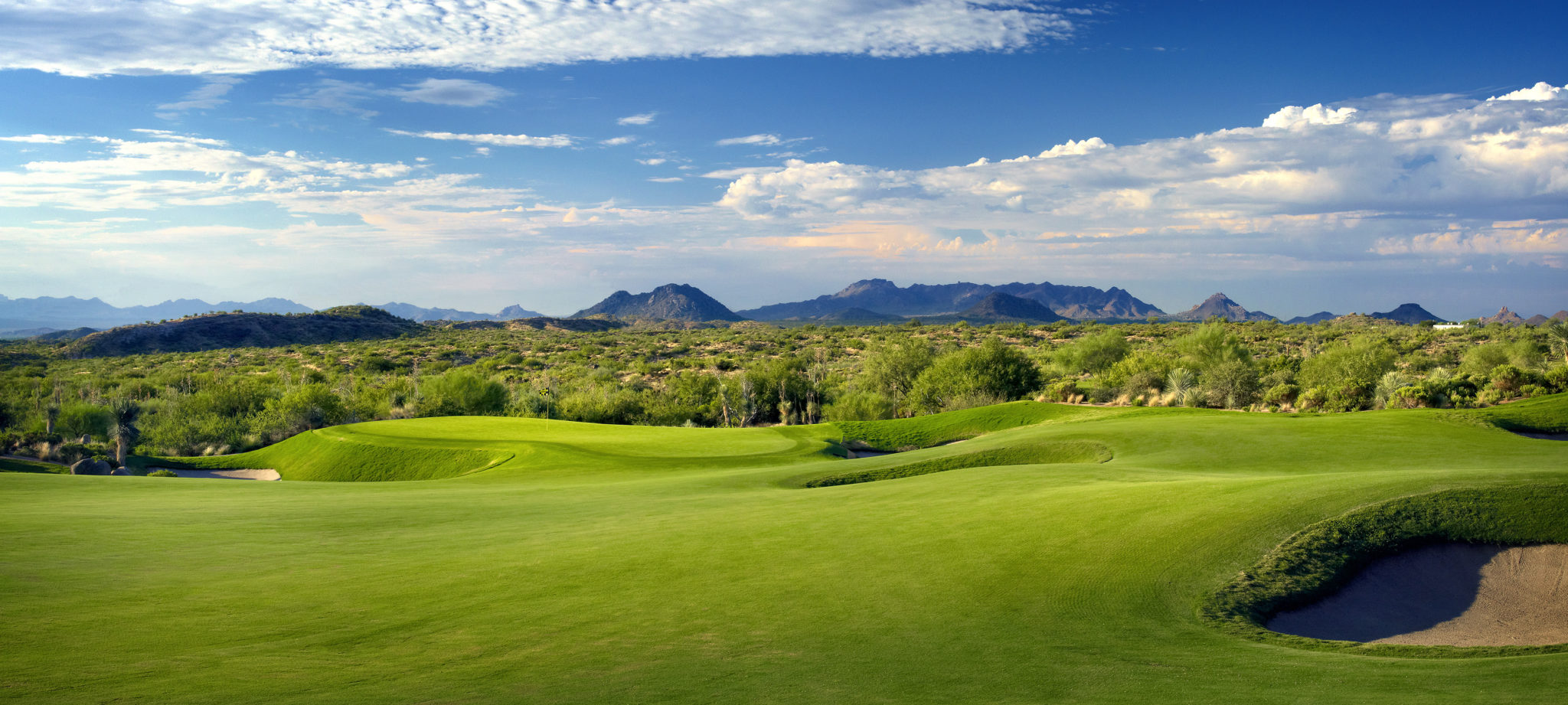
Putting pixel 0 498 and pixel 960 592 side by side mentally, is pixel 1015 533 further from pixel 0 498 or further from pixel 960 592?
pixel 0 498

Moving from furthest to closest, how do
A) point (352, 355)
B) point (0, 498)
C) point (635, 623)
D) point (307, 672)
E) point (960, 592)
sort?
point (352, 355), point (0, 498), point (960, 592), point (635, 623), point (307, 672)

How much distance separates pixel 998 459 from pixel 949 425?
40.6 feet

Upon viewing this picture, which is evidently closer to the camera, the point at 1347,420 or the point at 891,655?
the point at 891,655

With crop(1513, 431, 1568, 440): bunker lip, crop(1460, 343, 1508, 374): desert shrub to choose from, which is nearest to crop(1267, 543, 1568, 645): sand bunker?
crop(1513, 431, 1568, 440): bunker lip

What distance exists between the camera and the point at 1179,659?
21.4 ft

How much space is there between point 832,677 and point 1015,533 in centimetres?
498

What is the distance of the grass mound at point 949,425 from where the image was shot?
3130 centimetres

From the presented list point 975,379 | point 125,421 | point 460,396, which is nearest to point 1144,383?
point 975,379

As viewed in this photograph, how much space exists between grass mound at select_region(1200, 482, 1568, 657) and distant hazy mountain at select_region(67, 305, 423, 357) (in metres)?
124

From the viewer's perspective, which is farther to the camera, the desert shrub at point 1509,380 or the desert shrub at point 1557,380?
the desert shrub at point 1509,380

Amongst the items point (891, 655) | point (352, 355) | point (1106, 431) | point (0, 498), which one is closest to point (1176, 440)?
point (1106, 431)

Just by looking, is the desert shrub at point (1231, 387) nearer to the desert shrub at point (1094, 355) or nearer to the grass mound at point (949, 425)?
the grass mound at point (949, 425)

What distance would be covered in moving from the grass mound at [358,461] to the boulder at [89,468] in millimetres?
5011

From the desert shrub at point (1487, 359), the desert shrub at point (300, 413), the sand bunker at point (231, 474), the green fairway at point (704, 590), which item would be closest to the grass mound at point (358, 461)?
the sand bunker at point (231, 474)
